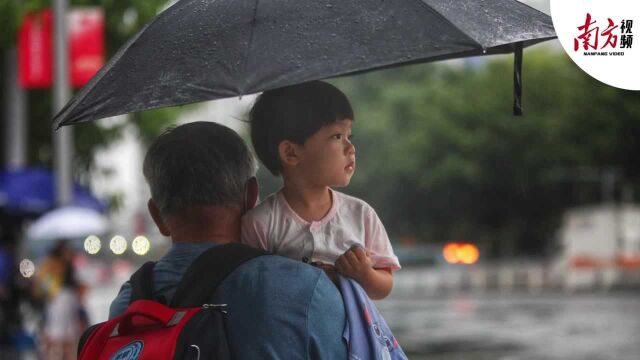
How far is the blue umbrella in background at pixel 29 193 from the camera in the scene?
14.6m

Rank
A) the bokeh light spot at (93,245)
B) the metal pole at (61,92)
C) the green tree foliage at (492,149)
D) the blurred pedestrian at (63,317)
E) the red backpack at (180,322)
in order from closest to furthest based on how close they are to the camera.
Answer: the red backpack at (180,322) < the blurred pedestrian at (63,317) < the metal pole at (61,92) < the green tree foliage at (492,149) < the bokeh light spot at (93,245)

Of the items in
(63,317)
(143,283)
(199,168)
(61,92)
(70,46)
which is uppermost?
(70,46)

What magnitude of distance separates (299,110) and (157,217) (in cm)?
39

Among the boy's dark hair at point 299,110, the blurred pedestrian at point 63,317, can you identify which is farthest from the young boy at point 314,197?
the blurred pedestrian at point 63,317

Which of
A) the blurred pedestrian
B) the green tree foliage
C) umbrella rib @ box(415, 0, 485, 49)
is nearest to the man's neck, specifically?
umbrella rib @ box(415, 0, 485, 49)

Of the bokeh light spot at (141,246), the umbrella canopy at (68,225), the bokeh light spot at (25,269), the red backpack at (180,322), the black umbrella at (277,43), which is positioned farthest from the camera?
the bokeh light spot at (141,246)

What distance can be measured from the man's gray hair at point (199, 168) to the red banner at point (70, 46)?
1270 cm

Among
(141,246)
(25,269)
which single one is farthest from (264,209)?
(141,246)

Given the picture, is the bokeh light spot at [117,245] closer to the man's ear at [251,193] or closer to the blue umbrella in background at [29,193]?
the blue umbrella in background at [29,193]

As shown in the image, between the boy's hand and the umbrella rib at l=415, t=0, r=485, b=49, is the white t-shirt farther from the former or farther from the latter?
the umbrella rib at l=415, t=0, r=485, b=49

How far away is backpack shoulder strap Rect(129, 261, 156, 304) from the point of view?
2.25 m

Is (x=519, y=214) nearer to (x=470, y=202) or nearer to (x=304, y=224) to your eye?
(x=470, y=202)

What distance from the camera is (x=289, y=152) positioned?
2.40 metres

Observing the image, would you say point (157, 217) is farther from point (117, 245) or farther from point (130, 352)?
point (117, 245)
